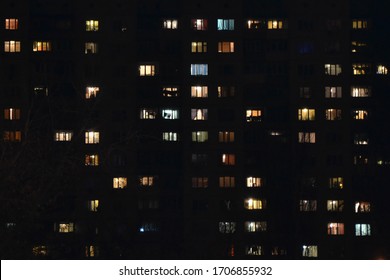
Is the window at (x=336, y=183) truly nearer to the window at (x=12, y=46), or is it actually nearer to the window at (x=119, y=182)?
the window at (x=119, y=182)

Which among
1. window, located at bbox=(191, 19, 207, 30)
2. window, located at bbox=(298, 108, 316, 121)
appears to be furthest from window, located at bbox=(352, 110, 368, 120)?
window, located at bbox=(191, 19, 207, 30)

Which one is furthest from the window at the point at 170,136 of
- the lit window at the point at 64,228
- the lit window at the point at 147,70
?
the lit window at the point at 64,228

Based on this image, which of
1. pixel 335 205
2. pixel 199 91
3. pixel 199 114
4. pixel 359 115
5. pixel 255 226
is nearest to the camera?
pixel 199 114

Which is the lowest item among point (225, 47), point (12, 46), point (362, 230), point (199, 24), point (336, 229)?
point (362, 230)

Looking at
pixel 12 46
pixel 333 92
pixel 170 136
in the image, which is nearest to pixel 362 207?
pixel 333 92

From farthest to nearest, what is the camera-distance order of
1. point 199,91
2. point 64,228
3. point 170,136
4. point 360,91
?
point 360,91 → point 64,228 → point 199,91 → point 170,136

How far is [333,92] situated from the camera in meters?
67.0

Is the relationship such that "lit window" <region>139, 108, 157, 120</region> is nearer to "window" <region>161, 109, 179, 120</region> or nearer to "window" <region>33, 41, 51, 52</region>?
"window" <region>161, 109, 179, 120</region>

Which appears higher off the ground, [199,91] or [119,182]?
[199,91]

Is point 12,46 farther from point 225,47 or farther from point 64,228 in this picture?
point 225,47

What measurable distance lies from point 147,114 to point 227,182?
847cm

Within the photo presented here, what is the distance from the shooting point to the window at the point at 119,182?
6581 centimetres

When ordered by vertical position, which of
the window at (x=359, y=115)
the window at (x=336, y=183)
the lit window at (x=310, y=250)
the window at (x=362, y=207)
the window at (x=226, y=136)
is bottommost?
the lit window at (x=310, y=250)

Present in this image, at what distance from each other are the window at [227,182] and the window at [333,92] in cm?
1031
